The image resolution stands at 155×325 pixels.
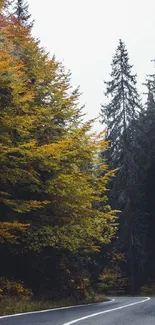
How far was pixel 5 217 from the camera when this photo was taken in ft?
58.5

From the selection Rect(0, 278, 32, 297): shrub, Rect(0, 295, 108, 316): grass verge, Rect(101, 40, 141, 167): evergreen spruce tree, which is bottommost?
Rect(0, 295, 108, 316): grass verge

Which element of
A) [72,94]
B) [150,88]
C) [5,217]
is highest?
[150,88]

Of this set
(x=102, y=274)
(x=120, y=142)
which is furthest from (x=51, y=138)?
(x=102, y=274)

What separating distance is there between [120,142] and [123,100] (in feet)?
10.2

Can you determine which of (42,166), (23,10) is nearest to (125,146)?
(23,10)

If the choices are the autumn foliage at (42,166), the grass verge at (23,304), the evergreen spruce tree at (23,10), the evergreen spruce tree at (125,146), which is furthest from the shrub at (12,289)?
the evergreen spruce tree at (23,10)

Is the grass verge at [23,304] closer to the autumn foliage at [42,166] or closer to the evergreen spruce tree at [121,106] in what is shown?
the autumn foliage at [42,166]

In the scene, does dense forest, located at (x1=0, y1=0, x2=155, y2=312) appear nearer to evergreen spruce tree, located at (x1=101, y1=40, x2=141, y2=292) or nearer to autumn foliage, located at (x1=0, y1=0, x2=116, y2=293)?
autumn foliage, located at (x1=0, y1=0, x2=116, y2=293)

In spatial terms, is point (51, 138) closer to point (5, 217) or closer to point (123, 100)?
point (5, 217)

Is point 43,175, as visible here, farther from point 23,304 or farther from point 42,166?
point 23,304

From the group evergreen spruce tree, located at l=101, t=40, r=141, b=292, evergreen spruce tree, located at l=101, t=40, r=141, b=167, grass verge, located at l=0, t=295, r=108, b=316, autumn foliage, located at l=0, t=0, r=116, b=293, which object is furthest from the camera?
evergreen spruce tree, located at l=101, t=40, r=141, b=167

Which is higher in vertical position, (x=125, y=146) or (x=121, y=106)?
(x=121, y=106)

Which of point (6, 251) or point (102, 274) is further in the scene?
point (102, 274)

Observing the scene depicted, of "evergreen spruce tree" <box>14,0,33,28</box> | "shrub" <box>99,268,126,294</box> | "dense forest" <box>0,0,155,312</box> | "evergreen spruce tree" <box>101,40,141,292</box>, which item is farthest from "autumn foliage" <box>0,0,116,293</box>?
"shrub" <box>99,268,126,294</box>
